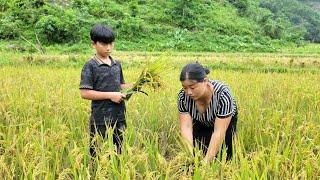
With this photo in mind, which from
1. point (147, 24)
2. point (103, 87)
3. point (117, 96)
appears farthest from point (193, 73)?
point (147, 24)

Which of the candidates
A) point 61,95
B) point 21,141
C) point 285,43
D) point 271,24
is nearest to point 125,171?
point 21,141

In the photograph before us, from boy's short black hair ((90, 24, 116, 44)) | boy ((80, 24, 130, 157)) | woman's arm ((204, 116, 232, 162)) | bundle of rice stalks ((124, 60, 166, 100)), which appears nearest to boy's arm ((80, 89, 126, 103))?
boy ((80, 24, 130, 157))

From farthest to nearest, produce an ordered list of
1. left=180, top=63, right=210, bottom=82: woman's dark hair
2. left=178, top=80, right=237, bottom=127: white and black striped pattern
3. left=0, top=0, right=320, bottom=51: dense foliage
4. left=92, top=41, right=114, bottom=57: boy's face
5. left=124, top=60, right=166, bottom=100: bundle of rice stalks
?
left=0, top=0, right=320, bottom=51: dense foliage < left=124, top=60, right=166, bottom=100: bundle of rice stalks < left=92, top=41, right=114, bottom=57: boy's face < left=178, top=80, right=237, bottom=127: white and black striped pattern < left=180, top=63, right=210, bottom=82: woman's dark hair

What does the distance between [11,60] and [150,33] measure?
8150 mm

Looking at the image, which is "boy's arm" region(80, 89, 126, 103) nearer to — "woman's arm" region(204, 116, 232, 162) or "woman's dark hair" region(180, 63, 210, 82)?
"woman's dark hair" region(180, 63, 210, 82)

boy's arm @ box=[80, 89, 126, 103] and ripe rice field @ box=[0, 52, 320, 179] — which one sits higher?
boy's arm @ box=[80, 89, 126, 103]

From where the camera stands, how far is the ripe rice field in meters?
2.24

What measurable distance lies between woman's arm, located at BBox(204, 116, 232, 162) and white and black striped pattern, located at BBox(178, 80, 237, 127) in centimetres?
4

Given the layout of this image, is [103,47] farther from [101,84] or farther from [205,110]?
[205,110]

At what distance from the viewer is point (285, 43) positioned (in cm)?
2064

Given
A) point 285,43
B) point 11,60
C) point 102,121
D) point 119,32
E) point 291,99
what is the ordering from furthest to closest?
point 285,43
point 119,32
point 11,60
point 291,99
point 102,121

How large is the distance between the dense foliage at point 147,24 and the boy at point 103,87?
10.6m

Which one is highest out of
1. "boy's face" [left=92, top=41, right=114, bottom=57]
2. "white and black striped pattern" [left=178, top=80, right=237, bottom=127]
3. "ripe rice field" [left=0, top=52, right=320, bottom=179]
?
"boy's face" [left=92, top=41, right=114, bottom=57]

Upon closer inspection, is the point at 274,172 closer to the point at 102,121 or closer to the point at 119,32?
the point at 102,121
